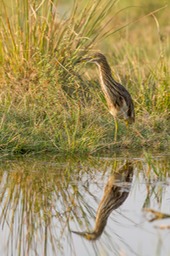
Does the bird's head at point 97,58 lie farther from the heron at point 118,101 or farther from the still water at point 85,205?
the still water at point 85,205

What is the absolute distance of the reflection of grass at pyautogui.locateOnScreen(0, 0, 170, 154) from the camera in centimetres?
834

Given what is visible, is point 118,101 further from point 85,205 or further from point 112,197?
point 85,205

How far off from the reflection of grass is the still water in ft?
1.58

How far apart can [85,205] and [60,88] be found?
Answer: 2.81 metres

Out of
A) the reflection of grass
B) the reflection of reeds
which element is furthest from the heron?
the reflection of reeds

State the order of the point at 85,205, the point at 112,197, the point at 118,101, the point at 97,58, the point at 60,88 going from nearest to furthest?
1. the point at 85,205
2. the point at 112,197
3. the point at 118,101
4. the point at 97,58
5. the point at 60,88

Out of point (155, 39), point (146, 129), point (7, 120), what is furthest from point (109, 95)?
point (155, 39)

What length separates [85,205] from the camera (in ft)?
21.1

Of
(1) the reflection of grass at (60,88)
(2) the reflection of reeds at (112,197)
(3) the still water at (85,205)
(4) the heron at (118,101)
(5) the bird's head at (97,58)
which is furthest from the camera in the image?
(5) the bird's head at (97,58)

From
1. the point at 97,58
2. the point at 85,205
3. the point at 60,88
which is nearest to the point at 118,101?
the point at 97,58

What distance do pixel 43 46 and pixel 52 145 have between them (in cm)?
175

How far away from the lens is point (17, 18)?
30.7 feet

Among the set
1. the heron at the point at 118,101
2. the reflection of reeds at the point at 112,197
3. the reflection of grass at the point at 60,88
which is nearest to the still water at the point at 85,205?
the reflection of reeds at the point at 112,197

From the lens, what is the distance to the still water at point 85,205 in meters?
5.48
